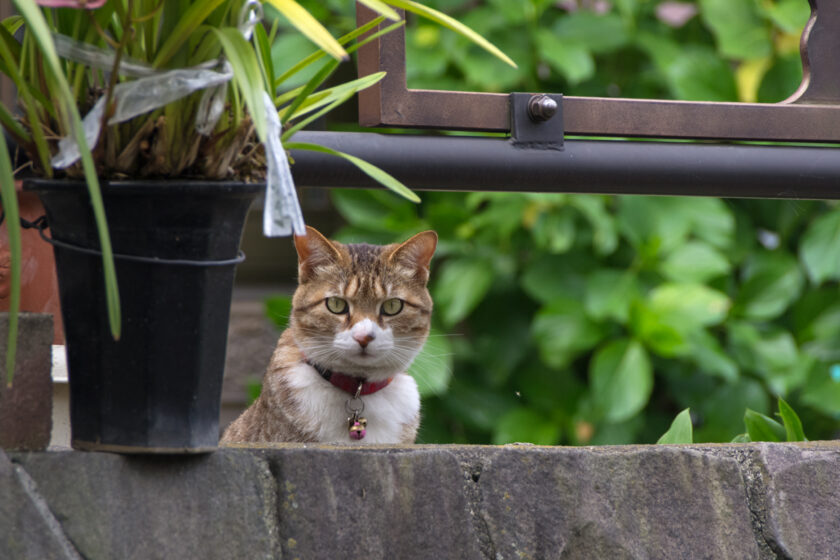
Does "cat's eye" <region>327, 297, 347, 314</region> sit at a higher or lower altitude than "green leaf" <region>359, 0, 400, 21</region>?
lower

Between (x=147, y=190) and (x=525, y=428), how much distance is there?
2.55m

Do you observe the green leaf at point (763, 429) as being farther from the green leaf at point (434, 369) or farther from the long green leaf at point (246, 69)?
the long green leaf at point (246, 69)

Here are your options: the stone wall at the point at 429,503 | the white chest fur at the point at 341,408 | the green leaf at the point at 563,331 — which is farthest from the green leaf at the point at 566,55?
the stone wall at the point at 429,503

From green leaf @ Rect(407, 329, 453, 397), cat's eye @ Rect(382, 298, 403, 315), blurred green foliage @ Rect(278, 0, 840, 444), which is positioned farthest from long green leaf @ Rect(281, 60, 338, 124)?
blurred green foliage @ Rect(278, 0, 840, 444)

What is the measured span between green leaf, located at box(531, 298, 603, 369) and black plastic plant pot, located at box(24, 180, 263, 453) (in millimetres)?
2351

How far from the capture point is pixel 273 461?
4.40 feet

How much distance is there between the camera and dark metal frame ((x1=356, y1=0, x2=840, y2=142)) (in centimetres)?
178

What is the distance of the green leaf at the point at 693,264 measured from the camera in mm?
3465

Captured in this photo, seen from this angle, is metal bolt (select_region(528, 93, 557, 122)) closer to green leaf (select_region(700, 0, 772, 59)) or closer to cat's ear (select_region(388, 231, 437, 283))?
cat's ear (select_region(388, 231, 437, 283))

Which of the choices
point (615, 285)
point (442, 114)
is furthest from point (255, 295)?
point (442, 114)

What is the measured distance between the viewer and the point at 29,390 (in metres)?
1.23

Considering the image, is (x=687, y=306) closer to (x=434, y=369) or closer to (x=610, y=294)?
(x=610, y=294)

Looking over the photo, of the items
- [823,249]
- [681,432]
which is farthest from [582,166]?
[823,249]

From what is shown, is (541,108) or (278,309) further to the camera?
(278,309)
